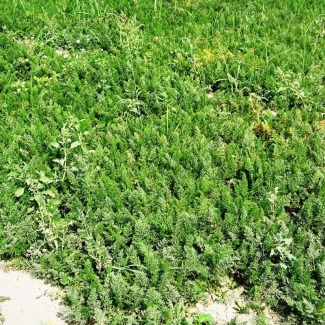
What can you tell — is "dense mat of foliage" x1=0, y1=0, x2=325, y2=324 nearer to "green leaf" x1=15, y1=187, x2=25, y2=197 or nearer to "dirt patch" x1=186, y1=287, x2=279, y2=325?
"green leaf" x1=15, y1=187, x2=25, y2=197

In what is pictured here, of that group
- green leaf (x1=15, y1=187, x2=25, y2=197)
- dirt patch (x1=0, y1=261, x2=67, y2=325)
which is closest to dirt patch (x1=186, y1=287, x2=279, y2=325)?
dirt patch (x1=0, y1=261, x2=67, y2=325)

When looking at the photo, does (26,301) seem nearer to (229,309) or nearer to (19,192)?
(19,192)

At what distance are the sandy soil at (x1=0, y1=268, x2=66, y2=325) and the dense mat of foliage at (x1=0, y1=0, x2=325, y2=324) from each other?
0.16m

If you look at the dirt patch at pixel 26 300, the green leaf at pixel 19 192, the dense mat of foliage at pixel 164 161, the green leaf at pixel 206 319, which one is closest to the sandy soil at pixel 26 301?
the dirt patch at pixel 26 300

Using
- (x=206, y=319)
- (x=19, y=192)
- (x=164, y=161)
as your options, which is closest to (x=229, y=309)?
(x=206, y=319)

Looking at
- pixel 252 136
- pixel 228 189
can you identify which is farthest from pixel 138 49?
pixel 228 189

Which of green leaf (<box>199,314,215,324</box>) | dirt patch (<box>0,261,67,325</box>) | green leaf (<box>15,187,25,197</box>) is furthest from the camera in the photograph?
green leaf (<box>15,187,25,197</box>)

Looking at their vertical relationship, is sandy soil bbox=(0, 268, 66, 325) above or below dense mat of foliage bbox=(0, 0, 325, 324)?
below

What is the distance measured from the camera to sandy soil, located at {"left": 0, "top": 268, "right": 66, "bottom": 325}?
12.3 ft

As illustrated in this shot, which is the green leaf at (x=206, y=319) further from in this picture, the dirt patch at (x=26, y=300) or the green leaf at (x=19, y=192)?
the green leaf at (x=19, y=192)

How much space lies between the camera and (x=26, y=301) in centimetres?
389

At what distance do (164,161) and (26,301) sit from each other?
2.04m

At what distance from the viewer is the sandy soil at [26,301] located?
3740 mm

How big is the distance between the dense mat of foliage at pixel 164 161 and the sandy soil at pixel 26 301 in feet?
0.52
